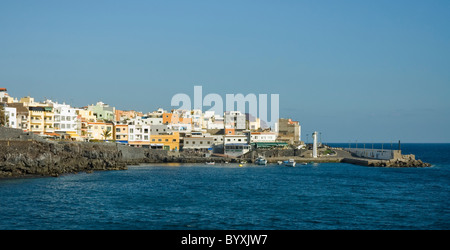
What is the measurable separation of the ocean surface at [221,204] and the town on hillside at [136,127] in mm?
35269

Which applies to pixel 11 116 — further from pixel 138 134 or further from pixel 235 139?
pixel 235 139

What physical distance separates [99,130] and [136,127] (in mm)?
7104

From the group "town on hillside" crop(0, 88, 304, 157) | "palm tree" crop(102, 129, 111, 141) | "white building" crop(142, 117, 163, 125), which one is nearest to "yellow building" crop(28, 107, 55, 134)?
"town on hillside" crop(0, 88, 304, 157)

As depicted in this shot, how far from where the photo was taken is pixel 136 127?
95.2 metres

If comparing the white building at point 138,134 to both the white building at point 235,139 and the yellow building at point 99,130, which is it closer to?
the yellow building at point 99,130

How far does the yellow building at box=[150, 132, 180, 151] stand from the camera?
313 ft

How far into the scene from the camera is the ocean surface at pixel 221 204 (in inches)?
1062

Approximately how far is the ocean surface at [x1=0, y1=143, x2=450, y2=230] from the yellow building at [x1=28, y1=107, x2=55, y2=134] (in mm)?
35369

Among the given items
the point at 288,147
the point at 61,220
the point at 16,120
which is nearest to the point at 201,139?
the point at 288,147

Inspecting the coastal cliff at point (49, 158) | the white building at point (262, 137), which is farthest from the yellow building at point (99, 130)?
the white building at point (262, 137)

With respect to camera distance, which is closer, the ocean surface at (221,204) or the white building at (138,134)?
the ocean surface at (221,204)
